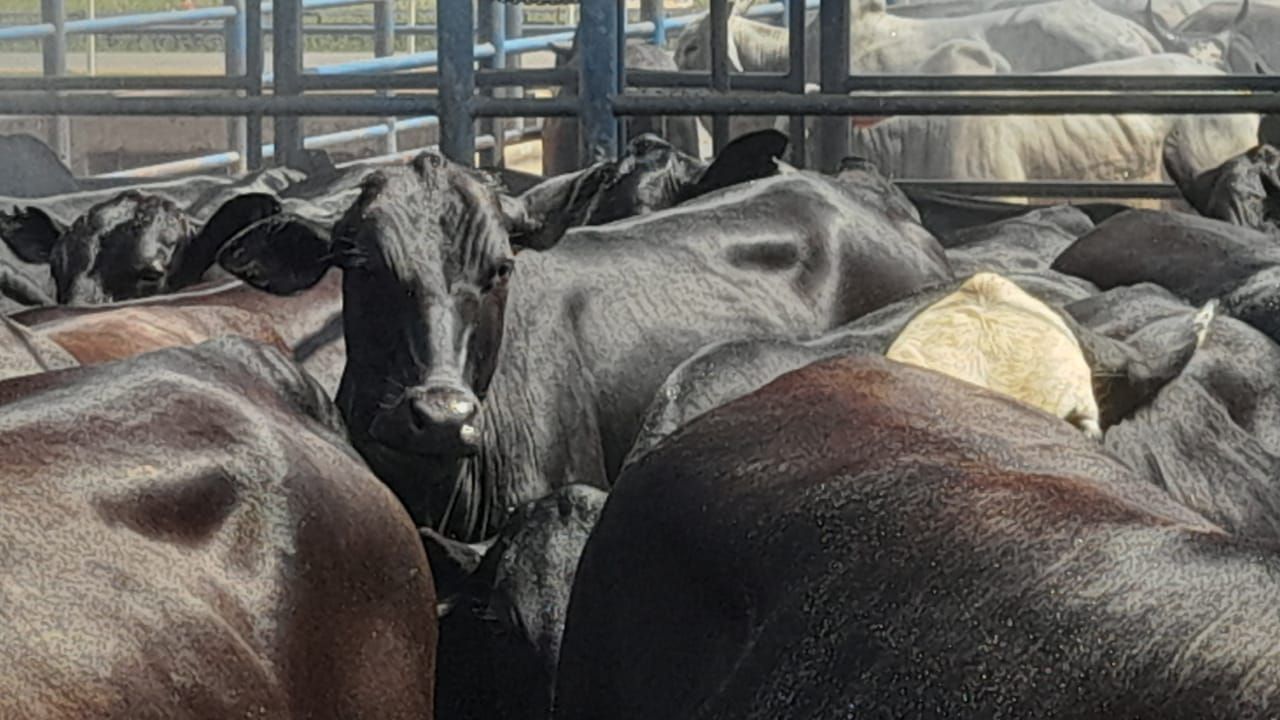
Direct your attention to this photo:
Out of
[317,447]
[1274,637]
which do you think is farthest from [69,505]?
[1274,637]

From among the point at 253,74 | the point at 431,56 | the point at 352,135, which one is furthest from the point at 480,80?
the point at 352,135

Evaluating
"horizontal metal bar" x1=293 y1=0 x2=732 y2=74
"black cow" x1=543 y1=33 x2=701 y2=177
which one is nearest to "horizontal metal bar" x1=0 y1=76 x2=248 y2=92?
"horizontal metal bar" x1=293 y1=0 x2=732 y2=74

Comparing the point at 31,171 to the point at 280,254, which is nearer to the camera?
the point at 280,254

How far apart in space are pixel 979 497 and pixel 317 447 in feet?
3.78

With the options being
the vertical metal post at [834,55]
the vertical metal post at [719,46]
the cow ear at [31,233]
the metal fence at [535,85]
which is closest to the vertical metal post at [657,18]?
the metal fence at [535,85]

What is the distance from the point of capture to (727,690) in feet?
10.5

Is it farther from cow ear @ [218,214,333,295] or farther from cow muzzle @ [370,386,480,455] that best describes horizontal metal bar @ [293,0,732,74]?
cow muzzle @ [370,386,480,455]

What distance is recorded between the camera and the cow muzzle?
4.79 m

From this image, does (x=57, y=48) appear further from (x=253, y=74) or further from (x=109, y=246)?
(x=109, y=246)

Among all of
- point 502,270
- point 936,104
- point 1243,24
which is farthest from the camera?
point 1243,24

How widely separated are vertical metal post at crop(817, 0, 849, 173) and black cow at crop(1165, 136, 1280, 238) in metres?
1.35

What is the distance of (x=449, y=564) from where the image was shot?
452 centimetres

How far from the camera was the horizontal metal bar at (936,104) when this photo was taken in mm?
7105

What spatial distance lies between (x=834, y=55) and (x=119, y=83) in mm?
2779
